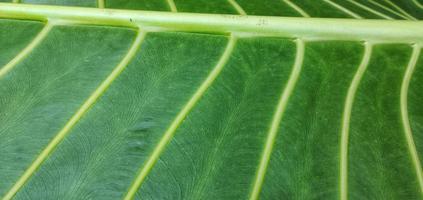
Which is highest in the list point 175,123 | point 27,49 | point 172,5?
point 172,5

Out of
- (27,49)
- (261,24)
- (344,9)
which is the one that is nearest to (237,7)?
(261,24)

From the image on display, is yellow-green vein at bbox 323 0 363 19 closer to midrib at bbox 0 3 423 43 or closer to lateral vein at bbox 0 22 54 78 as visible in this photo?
midrib at bbox 0 3 423 43

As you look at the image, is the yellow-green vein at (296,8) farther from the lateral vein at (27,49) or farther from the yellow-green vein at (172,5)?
the lateral vein at (27,49)

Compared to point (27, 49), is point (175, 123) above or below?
below

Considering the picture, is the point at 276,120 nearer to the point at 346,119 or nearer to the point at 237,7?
the point at 346,119

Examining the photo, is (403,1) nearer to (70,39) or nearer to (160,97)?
(160,97)

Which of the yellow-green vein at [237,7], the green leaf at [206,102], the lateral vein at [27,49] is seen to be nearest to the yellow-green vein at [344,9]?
the green leaf at [206,102]
